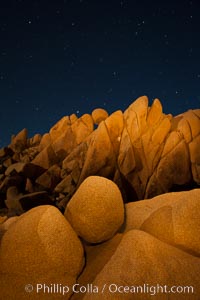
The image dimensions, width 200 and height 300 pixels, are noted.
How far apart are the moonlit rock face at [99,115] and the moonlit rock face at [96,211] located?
2178 centimetres

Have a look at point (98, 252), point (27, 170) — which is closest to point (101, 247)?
point (98, 252)

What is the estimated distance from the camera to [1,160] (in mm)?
29875

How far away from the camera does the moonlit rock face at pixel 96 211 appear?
5.28 metres

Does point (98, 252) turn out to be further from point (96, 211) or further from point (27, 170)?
point (27, 170)

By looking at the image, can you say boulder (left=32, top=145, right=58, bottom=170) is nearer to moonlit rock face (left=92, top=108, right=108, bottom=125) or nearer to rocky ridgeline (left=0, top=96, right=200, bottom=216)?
rocky ridgeline (left=0, top=96, right=200, bottom=216)

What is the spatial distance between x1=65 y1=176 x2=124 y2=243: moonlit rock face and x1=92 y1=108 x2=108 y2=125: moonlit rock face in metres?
21.8

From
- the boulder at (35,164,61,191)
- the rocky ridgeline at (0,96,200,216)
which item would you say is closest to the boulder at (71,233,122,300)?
the rocky ridgeline at (0,96,200,216)

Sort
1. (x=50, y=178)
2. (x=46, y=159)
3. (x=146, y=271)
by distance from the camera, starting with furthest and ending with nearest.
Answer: (x=46, y=159), (x=50, y=178), (x=146, y=271)

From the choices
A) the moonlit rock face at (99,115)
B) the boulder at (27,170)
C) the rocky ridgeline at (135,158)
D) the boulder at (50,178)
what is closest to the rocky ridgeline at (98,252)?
the rocky ridgeline at (135,158)

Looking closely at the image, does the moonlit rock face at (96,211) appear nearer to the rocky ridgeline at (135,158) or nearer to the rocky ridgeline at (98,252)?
the rocky ridgeline at (98,252)

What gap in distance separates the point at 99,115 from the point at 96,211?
22609 millimetres

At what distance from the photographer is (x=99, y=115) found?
27.2m

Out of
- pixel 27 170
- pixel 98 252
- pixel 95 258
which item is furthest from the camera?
pixel 27 170

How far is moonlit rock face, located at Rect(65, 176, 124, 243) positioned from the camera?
5.28 meters
